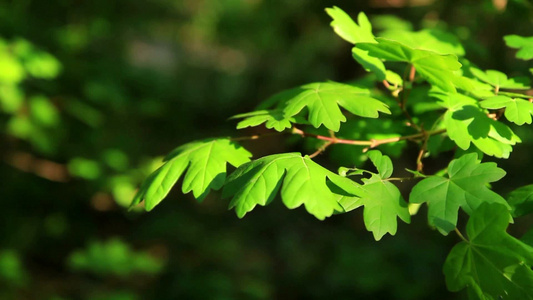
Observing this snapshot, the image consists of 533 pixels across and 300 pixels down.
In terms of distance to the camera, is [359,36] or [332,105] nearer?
[332,105]

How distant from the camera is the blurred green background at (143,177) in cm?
352

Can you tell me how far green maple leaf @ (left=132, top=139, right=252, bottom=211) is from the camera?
1202 mm

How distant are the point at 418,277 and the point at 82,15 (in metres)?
3.52

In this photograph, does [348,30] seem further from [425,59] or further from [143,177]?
[143,177]

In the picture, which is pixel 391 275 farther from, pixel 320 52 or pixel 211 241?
pixel 320 52

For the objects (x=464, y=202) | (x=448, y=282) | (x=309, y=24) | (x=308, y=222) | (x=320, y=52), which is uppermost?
(x=464, y=202)

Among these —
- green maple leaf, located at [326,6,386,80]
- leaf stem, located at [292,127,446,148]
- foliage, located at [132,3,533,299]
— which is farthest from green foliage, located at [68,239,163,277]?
green maple leaf, located at [326,6,386,80]

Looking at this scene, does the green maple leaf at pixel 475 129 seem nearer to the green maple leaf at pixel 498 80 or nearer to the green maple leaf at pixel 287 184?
the green maple leaf at pixel 498 80

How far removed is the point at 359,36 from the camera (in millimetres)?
1438

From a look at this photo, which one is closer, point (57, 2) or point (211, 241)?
point (57, 2)

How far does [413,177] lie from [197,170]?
21.4 inches

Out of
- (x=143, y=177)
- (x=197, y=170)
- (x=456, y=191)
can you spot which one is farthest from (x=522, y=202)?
(x=143, y=177)

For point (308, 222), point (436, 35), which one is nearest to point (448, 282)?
point (436, 35)

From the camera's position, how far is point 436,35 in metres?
1.66
